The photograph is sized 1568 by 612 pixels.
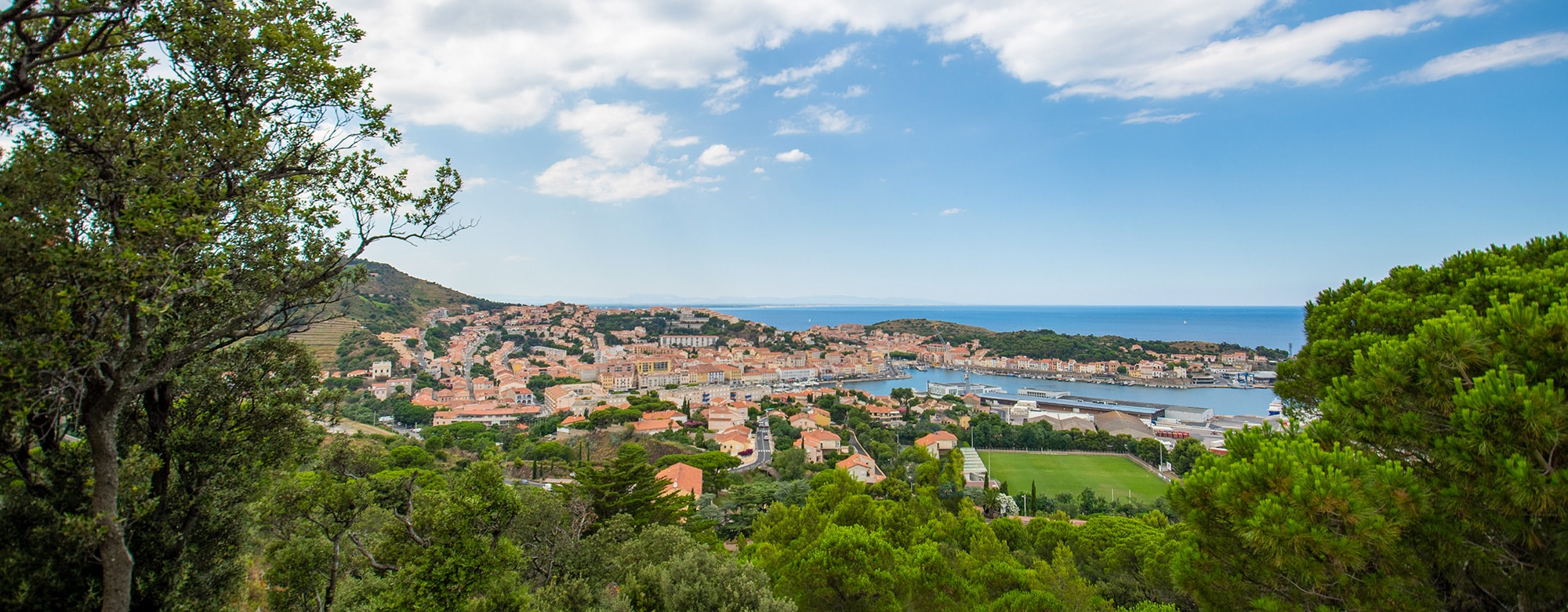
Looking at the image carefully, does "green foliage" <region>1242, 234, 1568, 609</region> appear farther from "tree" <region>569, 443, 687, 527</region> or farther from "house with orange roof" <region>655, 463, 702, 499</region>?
"house with orange roof" <region>655, 463, 702, 499</region>

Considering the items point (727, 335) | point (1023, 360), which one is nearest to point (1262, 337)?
point (1023, 360)

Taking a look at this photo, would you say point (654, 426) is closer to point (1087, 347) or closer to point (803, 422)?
point (803, 422)

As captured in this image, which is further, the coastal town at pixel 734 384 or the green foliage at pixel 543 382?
the green foliage at pixel 543 382

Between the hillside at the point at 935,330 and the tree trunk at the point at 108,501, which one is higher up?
the tree trunk at the point at 108,501

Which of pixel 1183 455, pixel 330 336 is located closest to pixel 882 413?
pixel 1183 455

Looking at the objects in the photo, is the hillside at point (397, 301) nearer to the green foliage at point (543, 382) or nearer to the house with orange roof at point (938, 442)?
the green foliage at point (543, 382)

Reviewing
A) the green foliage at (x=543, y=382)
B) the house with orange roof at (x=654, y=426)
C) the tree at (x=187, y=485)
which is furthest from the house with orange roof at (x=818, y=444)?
the green foliage at (x=543, y=382)

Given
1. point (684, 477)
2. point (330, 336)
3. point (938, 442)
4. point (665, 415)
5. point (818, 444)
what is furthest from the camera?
point (330, 336)

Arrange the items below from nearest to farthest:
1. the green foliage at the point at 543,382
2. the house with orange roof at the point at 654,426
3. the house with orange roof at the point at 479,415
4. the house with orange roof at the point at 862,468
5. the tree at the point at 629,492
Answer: the tree at the point at 629,492 < the house with orange roof at the point at 862,468 < the house with orange roof at the point at 654,426 < the house with orange roof at the point at 479,415 < the green foliage at the point at 543,382
